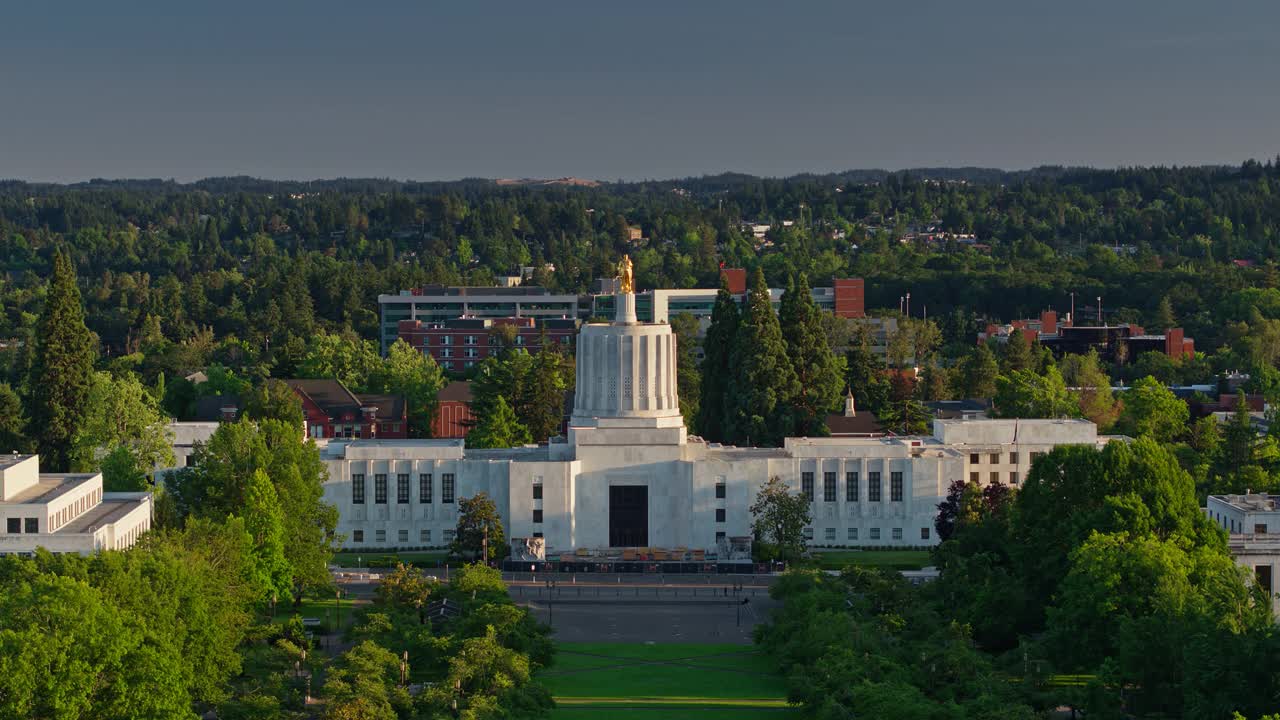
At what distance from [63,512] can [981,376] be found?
272ft

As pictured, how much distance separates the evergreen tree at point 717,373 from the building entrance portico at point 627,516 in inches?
739

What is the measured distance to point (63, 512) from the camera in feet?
289

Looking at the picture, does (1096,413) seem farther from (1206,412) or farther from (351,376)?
(351,376)

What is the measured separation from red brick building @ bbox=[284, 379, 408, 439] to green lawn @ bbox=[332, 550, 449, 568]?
1351 inches

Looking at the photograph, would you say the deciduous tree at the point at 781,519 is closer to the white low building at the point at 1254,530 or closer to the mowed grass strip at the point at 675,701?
the white low building at the point at 1254,530

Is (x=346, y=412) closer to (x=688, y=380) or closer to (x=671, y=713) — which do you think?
(x=688, y=380)

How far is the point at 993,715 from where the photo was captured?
208 ft

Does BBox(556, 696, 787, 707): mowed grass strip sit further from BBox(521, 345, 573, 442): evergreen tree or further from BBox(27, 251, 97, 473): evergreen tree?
BBox(521, 345, 573, 442): evergreen tree

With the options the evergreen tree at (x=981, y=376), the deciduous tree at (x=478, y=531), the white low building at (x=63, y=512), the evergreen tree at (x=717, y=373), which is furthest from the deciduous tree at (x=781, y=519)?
the evergreen tree at (x=981, y=376)

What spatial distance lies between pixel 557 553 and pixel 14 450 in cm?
3212

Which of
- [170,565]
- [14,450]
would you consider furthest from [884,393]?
[170,565]

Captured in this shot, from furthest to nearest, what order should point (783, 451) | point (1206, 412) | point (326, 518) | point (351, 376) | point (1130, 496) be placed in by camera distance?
point (351, 376) < point (1206, 412) < point (783, 451) < point (326, 518) < point (1130, 496)

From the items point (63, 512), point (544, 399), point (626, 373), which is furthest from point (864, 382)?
point (63, 512)

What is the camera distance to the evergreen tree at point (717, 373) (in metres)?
132
